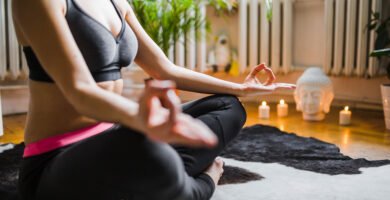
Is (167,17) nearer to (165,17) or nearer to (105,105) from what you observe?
(165,17)

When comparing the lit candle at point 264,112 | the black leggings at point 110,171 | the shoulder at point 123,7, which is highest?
the shoulder at point 123,7

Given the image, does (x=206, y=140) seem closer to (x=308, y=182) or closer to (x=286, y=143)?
(x=308, y=182)

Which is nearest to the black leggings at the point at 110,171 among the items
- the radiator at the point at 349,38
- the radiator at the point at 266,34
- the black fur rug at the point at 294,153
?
the black fur rug at the point at 294,153

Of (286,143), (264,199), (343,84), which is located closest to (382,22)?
(343,84)

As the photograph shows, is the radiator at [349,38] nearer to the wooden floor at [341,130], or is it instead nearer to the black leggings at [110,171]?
the wooden floor at [341,130]

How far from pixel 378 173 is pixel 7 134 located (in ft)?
5.23

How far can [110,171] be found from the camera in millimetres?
832

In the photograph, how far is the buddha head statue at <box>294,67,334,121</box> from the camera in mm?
2471

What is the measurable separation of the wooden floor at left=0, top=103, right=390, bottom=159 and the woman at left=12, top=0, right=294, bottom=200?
1009 millimetres

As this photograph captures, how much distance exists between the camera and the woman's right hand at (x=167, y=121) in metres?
0.65

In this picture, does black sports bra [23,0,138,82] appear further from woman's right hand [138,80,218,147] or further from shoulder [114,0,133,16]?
woman's right hand [138,80,218,147]

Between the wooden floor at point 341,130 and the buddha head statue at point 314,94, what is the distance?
0.05m

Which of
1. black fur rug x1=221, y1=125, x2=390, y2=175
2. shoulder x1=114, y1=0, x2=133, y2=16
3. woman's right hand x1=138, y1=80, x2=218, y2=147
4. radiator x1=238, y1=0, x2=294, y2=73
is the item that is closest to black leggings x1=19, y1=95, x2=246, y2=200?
woman's right hand x1=138, y1=80, x2=218, y2=147

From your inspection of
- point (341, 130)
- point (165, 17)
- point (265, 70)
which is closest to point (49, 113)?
point (265, 70)
